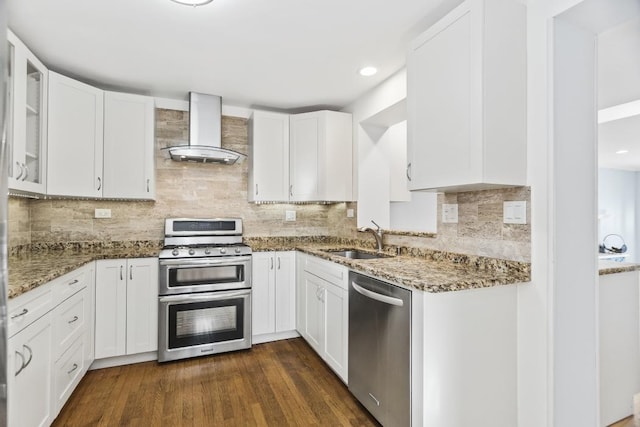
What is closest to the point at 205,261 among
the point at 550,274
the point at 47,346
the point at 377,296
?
the point at 47,346

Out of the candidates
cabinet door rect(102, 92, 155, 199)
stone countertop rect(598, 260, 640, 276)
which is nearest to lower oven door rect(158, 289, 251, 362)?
cabinet door rect(102, 92, 155, 199)

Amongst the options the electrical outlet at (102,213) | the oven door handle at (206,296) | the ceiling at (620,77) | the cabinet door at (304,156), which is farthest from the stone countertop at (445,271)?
the electrical outlet at (102,213)

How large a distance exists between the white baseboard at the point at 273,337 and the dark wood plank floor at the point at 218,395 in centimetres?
30

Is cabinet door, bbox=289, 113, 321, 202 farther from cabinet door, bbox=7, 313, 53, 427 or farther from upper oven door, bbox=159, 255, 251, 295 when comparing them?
cabinet door, bbox=7, 313, 53, 427

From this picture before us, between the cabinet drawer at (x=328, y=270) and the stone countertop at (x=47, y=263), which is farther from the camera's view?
the cabinet drawer at (x=328, y=270)

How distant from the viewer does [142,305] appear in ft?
8.88

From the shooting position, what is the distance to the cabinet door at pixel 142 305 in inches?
105

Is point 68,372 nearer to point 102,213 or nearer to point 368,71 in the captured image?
point 102,213

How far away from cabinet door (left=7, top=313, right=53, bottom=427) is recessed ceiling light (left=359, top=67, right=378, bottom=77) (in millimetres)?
2619

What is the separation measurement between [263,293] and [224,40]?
216cm

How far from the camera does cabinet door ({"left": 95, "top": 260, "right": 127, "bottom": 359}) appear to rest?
2586mm

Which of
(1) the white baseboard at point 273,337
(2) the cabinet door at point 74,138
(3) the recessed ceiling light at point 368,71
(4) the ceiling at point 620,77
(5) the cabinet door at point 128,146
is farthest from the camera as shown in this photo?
(1) the white baseboard at point 273,337

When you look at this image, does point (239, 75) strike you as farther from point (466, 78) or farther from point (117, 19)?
point (466, 78)

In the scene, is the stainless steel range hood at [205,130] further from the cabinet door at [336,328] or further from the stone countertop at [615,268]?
the stone countertop at [615,268]
